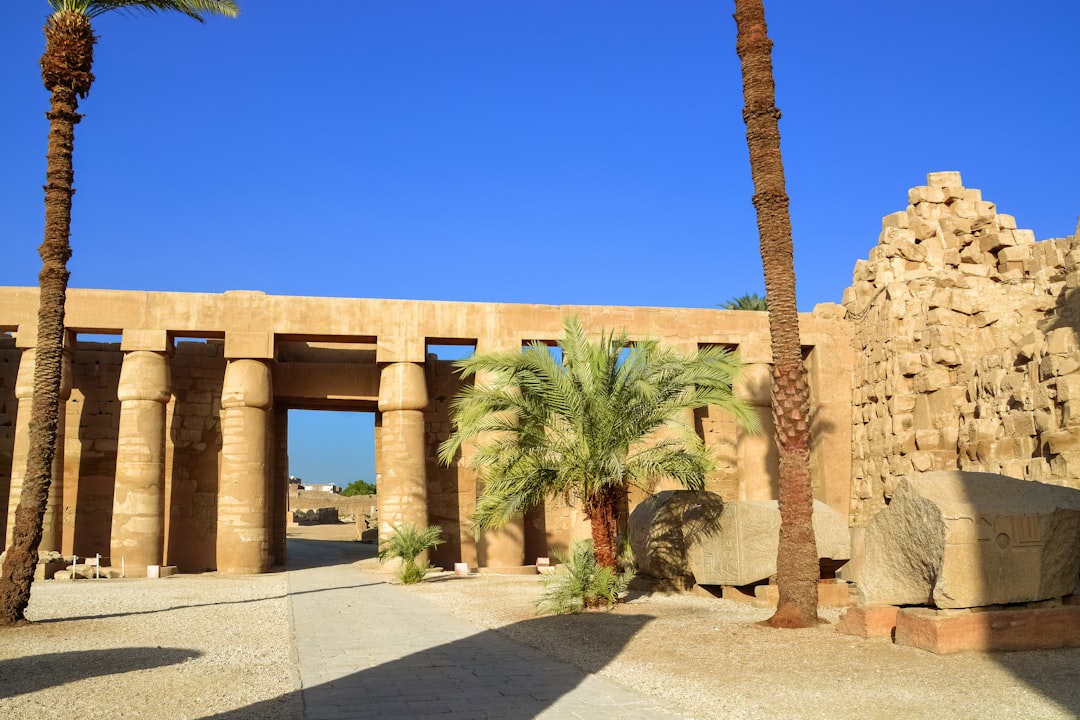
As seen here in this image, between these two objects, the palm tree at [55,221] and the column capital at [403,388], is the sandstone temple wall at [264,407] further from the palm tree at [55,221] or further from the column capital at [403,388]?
the palm tree at [55,221]

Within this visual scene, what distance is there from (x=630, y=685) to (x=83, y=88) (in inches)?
361

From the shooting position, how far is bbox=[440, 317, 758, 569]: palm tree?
1193 cm

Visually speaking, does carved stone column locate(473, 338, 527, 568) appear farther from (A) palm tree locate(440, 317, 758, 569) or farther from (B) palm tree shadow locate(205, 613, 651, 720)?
(B) palm tree shadow locate(205, 613, 651, 720)

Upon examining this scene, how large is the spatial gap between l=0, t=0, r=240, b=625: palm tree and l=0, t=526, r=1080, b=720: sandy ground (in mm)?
1434

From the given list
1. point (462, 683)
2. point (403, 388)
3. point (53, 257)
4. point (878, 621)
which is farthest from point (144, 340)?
point (878, 621)

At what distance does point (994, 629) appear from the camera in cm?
727

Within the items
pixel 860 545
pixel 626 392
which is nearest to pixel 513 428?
pixel 626 392

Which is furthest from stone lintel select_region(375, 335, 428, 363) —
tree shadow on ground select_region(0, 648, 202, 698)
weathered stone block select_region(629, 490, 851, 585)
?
tree shadow on ground select_region(0, 648, 202, 698)

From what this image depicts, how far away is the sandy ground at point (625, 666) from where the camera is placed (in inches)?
226

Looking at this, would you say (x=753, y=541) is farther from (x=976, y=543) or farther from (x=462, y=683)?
(x=462, y=683)

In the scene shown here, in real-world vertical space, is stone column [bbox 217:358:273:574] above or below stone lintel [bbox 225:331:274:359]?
below

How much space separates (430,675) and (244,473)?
11815mm

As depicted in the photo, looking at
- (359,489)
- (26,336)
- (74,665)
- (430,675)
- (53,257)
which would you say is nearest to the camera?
(430,675)

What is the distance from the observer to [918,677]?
6.39 meters
